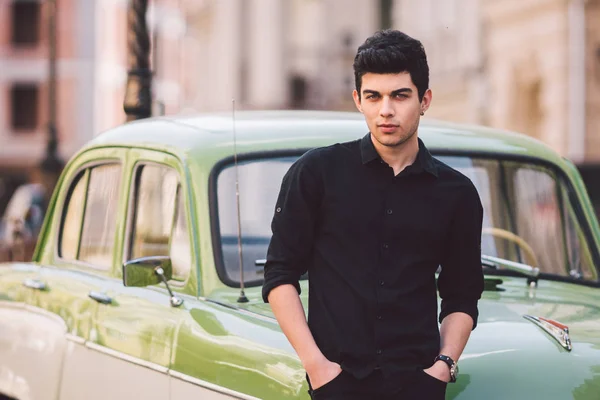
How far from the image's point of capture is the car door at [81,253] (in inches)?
214

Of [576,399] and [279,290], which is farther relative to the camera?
[576,399]

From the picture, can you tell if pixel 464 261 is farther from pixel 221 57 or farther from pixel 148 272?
pixel 221 57

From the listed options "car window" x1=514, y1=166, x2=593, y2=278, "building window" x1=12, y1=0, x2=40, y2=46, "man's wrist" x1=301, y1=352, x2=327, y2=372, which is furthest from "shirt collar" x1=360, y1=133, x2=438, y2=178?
"building window" x1=12, y1=0, x2=40, y2=46

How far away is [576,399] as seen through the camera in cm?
375

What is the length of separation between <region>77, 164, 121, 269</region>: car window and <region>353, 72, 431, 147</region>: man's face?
2378 millimetres

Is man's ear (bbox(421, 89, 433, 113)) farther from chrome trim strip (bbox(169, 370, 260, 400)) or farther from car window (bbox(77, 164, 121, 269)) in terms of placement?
car window (bbox(77, 164, 121, 269))

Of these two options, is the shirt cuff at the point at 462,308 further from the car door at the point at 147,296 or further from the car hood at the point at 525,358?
the car door at the point at 147,296

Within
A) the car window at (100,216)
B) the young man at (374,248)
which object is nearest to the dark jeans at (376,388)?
the young man at (374,248)

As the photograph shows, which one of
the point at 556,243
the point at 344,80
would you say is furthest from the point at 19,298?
the point at 344,80

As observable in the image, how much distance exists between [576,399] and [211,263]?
58.4 inches

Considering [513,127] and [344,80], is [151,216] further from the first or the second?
[344,80]

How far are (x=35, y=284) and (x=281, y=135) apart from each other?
5.01 feet

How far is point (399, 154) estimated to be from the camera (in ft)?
11.4

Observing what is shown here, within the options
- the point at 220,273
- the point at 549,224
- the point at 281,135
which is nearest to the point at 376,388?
the point at 220,273
